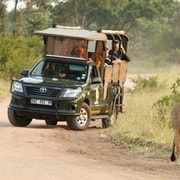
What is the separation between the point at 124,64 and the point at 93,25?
54.5 meters

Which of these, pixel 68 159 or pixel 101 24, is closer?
pixel 68 159

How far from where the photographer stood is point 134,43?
78438 millimetres

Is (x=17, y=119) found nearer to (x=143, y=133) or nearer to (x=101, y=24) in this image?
(x=143, y=133)

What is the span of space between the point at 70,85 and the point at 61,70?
1112 millimetres

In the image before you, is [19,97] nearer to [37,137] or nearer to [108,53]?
[37,137]

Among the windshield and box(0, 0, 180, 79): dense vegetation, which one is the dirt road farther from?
box(0, 0, 180, 79): dense vegetation

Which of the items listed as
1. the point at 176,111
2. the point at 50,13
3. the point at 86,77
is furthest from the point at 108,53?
the point at 50,13

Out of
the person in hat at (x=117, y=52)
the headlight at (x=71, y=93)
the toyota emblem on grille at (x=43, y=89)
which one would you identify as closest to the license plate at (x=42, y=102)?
the toyota emblem on grille at (x=43, y=89)

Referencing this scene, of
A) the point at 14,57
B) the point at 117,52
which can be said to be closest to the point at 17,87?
the point at 117,52

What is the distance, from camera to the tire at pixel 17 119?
16.2m

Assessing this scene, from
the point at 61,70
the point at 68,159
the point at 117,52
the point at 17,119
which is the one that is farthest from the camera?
the point at 117,52

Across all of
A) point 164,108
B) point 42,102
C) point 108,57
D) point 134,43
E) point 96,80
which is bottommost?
point 134,43

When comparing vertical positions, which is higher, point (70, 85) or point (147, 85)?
point (70, 85)

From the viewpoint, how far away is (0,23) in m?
43.8
